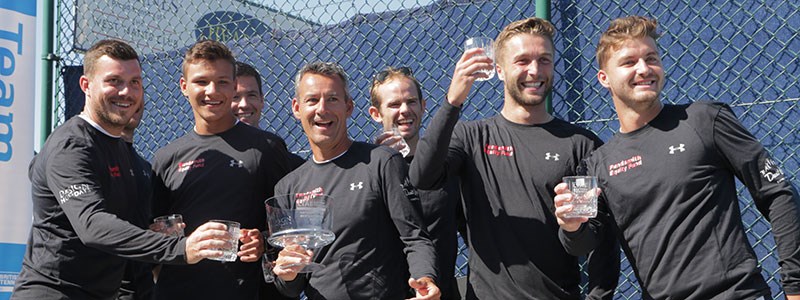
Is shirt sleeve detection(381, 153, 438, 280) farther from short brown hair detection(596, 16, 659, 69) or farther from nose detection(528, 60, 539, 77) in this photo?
short brown hair detection(596, 16, 659, 69)

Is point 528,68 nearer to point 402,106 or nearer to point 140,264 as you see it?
point 402,106

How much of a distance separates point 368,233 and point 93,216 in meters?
1.05

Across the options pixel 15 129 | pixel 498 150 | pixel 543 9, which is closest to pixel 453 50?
pixel 543 9

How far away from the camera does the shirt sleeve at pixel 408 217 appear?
3.08 m

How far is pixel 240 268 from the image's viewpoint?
143 inches

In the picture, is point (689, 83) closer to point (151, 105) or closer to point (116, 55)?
point (116, 55)

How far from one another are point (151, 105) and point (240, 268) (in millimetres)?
3324

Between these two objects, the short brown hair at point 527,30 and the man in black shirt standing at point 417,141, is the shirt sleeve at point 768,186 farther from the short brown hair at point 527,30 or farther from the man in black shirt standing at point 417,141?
the man in black shirt standing at point 417,141

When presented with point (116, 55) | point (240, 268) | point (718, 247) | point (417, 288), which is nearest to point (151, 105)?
point (116, 55)

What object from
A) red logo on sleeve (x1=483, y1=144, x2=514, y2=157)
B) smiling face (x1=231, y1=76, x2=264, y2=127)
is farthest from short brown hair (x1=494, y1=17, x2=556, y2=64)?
smiling face (x1=231, y1=76, x2=264, y2=127)

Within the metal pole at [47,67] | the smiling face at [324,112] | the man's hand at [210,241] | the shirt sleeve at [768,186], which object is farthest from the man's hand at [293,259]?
the metal pole at [47,67]

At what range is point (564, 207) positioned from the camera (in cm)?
289

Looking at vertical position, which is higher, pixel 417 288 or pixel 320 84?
pixel 320 84

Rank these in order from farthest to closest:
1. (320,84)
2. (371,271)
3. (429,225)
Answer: (429,225) → (320,84) → (371,271)
